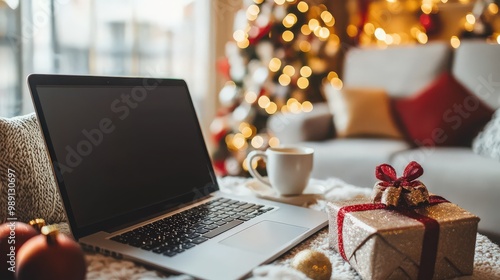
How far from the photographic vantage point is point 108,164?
737 mm

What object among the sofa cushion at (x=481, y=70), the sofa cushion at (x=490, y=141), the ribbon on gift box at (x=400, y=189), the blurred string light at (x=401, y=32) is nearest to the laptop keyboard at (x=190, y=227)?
the ribbon on gift box at (x=400, y=189)

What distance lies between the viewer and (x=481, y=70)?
2.09 m

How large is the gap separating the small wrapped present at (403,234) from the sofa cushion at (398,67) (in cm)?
180

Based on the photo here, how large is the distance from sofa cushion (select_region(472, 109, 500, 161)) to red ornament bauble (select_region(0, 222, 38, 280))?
1676 mm

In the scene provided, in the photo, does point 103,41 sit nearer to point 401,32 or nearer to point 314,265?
point 401,32

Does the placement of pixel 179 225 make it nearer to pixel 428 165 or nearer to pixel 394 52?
pixel 428 165

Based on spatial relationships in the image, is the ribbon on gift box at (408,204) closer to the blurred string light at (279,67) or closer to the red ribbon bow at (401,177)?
the red ribbon bow at (401,177)


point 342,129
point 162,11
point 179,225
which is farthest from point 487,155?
point 162,11

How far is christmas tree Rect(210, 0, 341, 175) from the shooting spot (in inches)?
105

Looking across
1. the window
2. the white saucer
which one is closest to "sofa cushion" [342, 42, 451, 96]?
the window

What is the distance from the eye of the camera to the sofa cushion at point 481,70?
2045 millimetres

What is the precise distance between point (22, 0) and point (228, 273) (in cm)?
193

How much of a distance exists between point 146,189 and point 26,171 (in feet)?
0.66

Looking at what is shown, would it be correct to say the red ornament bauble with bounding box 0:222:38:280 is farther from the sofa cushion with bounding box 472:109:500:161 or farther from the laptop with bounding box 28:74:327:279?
the sofa cushion with bounding box 472:109:500:161
